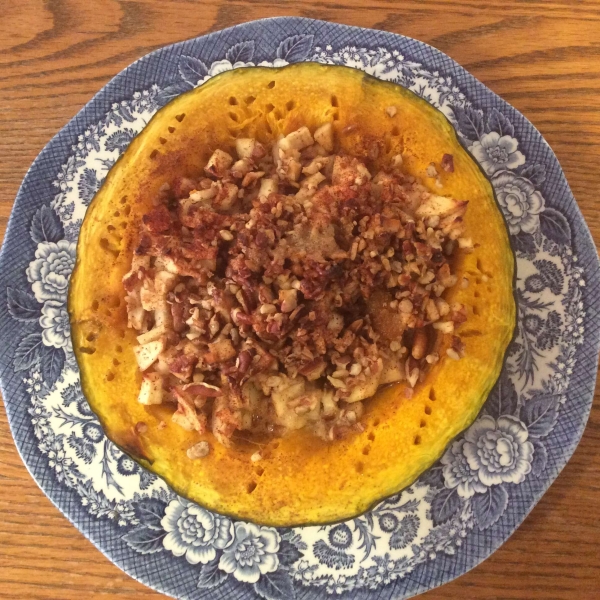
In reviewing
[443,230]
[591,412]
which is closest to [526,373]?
[591,412]

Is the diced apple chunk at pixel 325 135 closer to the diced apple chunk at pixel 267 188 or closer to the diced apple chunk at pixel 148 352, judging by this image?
the diced apple chunk at pixel 267 188

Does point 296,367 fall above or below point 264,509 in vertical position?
above

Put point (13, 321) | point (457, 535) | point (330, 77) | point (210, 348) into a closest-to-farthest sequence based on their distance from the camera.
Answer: point (210, 348) < point (330, 77) < point (457, 535) < point (13, 321)

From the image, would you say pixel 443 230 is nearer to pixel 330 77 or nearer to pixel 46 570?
pixel 330 77

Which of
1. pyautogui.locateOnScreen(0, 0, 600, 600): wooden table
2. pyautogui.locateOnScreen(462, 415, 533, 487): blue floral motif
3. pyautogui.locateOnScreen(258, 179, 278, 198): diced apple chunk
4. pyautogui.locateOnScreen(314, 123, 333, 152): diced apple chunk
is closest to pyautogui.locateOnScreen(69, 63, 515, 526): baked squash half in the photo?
pyautogui.locateOnScreen(314, 123, 333, 152): diced apple chunk

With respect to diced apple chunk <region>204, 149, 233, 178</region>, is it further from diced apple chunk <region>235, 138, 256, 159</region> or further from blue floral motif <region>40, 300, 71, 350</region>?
blue floral motif <region>40, 300, 71, 350</region>

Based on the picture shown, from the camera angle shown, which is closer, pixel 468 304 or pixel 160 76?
pixel 468 304

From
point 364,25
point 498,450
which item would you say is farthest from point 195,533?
point 364,25
